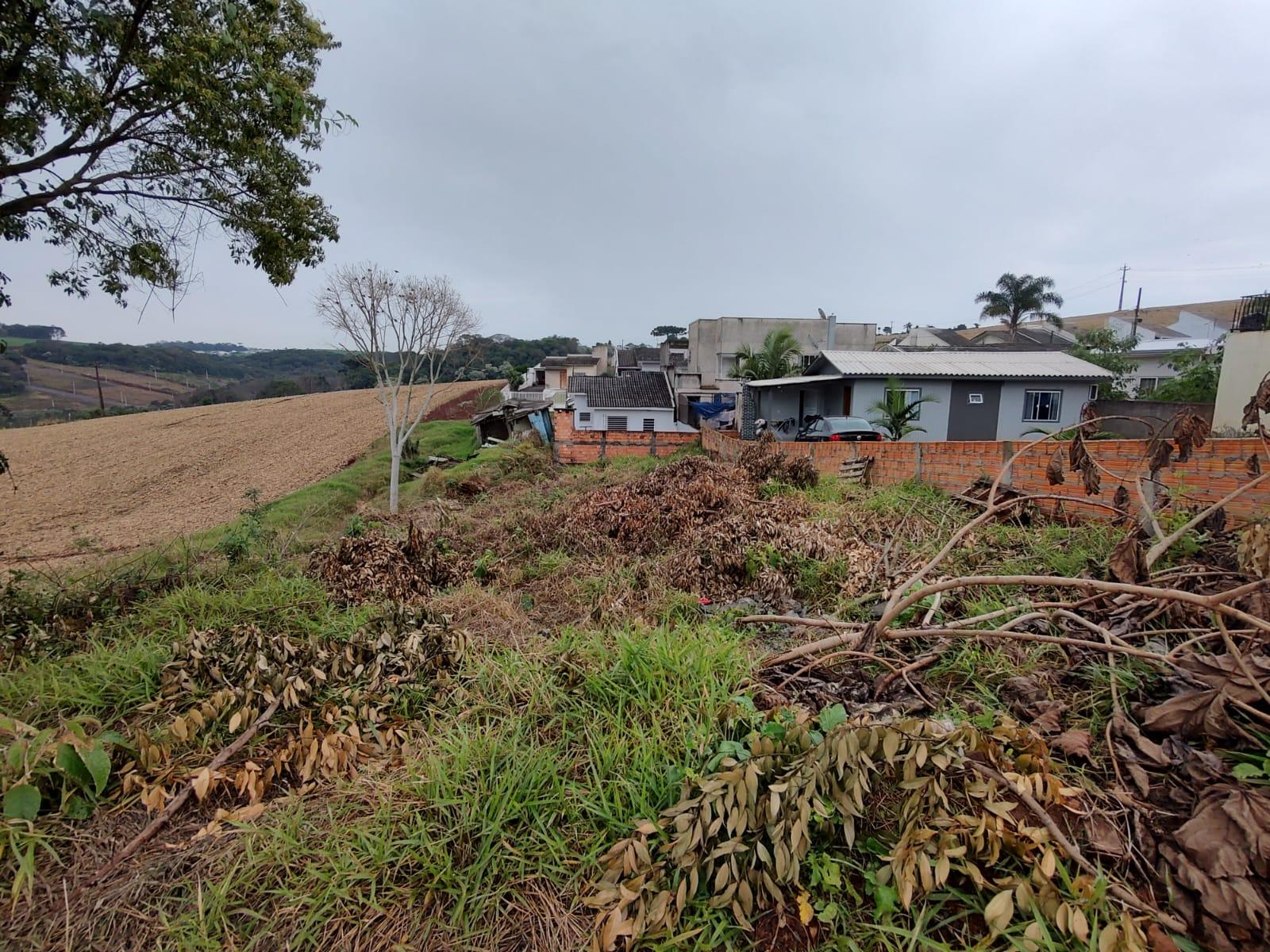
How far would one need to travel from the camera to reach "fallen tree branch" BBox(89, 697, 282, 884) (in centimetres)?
180

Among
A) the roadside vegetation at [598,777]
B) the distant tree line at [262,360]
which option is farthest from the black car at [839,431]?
the distant tree line at [262,360]

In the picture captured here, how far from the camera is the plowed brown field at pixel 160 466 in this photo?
15977mm

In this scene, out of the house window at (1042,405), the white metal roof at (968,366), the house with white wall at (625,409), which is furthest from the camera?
the house with white wall at (625,409)

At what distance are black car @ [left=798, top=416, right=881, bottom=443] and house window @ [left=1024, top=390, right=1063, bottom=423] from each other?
26.2 ft

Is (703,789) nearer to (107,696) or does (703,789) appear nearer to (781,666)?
(781,666)

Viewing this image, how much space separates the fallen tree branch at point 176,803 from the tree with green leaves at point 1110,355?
31132 millimetres

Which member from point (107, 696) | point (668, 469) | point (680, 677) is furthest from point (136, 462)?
point (680, 677)

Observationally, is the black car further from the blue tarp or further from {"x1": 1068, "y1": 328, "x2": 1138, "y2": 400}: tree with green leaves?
{"x1": 1068, "y1": 328, "x2": 1138, "y2": 400}: tree with green leaves

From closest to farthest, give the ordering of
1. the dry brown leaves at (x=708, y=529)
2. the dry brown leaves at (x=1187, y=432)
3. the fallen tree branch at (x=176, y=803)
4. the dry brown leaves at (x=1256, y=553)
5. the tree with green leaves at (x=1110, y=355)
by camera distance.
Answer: the fallen tree branch at (x=176, y=803) < the dry brown leaves at (x=1256, y=553) < the dry brown leaves at (x=1187, y=432) < the dry brown leaves at (x=708, y=529) < the tree with green leaves at (x=1110, y=355)

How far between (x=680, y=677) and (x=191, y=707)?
216 centimetres

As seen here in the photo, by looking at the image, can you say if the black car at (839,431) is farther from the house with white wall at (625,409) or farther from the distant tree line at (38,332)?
the distant tree line at (38,332)

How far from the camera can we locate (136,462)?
25391 millimetres

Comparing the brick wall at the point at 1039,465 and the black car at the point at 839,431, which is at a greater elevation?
the brick wall at the point at 1039,465

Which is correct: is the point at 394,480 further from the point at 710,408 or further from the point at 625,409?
the point at 710,408
